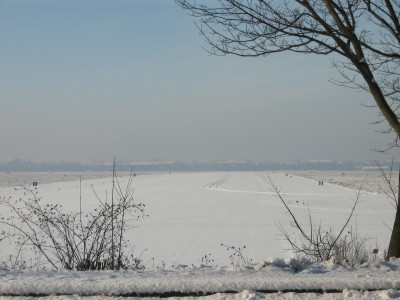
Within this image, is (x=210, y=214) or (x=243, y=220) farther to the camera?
(x=210, y=214)

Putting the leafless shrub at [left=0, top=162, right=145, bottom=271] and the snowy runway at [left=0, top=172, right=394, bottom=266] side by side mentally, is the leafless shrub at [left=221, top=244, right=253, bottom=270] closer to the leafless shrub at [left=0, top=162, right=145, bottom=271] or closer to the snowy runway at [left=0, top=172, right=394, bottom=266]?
the snowy runway at [left=0, top=172, right=394, bottom=266]

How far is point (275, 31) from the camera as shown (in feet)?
23.7

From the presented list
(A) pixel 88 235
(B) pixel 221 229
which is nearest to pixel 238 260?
(A) pixel 88 235

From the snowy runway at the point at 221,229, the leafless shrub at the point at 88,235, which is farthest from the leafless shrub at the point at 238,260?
the leafless shrub at the point at 88,235

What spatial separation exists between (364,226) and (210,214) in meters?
7.51

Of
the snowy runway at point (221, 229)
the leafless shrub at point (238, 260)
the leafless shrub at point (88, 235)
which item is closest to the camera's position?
the leafless shrub at point (238, 260)

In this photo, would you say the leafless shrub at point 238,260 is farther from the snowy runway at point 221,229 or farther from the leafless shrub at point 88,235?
the leafless shrub at point 88,235

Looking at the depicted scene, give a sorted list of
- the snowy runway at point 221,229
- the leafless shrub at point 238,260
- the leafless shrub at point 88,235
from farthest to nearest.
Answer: the snowy runway at point 221,229
the leafless shrub at point 88,235
the leafless shrub at point 238,260

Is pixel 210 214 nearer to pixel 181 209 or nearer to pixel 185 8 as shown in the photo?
pixel 181 209

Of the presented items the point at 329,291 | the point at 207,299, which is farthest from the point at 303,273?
the point at 207,299

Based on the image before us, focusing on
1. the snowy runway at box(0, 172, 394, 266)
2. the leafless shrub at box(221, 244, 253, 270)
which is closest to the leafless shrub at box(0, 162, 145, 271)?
the snowy runway at box(0, 172, 394, 266)

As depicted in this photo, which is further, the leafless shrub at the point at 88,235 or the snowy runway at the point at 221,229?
the snowy runway at the point at 221,229

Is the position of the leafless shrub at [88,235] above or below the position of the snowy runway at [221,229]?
above

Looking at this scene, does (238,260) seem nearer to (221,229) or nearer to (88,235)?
(88,235)
